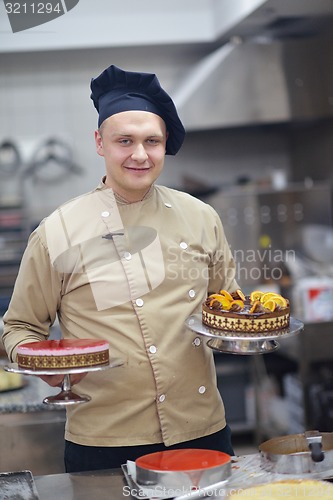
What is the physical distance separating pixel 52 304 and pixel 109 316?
5.5 inches

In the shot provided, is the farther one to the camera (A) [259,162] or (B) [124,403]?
(A) [259,162]

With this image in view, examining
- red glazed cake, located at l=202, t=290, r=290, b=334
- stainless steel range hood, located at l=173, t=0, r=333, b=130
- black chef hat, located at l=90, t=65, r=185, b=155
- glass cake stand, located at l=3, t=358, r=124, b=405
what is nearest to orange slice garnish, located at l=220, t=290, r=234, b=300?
red glazed cake, located at l=202, t=290, r=290, b=334

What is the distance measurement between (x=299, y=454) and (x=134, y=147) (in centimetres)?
76

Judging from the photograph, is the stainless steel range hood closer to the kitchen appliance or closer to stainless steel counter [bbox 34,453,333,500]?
the kitchen appliance

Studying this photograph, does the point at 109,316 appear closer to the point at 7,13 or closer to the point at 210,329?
the point at 210,329

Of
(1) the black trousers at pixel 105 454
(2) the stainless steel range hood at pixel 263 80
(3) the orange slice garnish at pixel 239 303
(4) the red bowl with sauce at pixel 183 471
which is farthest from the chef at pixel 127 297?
(2) the stainless steel range hood at pixel 263 80

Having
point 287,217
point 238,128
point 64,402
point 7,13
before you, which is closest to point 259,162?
point 238,128

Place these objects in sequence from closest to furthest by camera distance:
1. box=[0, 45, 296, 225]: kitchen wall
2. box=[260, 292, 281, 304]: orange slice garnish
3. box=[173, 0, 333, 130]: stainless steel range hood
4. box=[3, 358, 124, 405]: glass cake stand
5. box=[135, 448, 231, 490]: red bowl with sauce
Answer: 1. box=[135, 448, 231, 490]: red bowl with sauce
2. box=[3, 358, 124, 405]: glass cake stand
3. box=[260, 292, 281, 304]: orange slice garnish
4. box=[173, 0, 333, 130]: stainless steel range hood
5. box=[0, 45, 296, 225]: kitchen wall

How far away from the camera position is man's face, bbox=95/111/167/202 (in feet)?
5.95

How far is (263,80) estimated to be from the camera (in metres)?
4.43

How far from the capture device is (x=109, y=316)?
1814 millimetres

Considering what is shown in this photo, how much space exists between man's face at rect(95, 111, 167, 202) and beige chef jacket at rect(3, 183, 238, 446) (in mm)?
97

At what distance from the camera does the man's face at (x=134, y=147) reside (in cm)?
181

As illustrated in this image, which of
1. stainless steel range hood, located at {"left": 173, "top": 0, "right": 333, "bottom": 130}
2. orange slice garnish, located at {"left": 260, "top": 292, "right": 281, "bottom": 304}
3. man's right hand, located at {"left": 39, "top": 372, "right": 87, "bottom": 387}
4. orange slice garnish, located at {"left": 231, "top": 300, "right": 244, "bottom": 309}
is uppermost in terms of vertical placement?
stainless steel range hood, located at {"left": 173, "top": 0, "right": 333, "bottom": 130}
